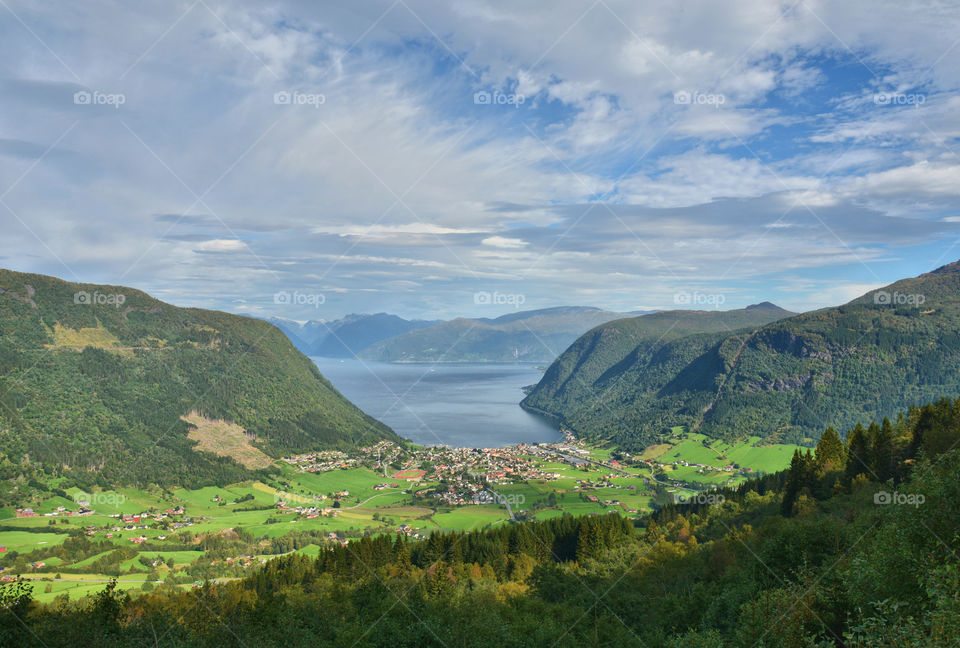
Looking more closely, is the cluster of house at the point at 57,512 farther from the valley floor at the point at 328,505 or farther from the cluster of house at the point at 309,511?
the cluster of house at the point at 309,511

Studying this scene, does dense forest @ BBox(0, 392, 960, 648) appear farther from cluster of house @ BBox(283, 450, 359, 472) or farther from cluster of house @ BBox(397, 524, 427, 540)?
cluster of house @ BBox(283, 450, 359, 472)

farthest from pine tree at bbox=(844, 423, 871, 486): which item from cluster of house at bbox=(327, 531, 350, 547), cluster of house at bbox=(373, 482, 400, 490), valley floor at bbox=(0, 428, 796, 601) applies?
cluster of house at bbox=(373, 482, 400, 490)

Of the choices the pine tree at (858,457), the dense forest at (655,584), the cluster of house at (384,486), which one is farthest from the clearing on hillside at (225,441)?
the pine tree at (858,457)

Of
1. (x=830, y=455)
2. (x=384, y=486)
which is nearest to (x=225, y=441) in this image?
(x=384, y=486)

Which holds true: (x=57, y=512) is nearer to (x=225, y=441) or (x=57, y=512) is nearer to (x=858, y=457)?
(x=225, y=441)

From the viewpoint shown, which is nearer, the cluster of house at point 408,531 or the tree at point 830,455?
the tree at point 830,455
